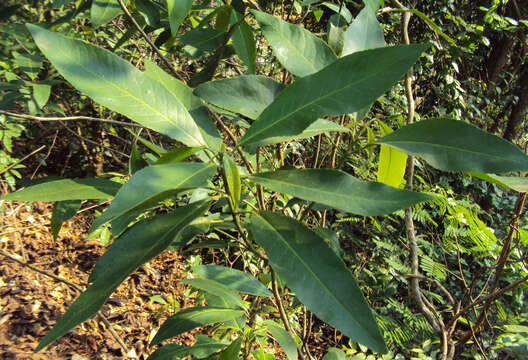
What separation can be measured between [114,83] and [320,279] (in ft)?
1.07

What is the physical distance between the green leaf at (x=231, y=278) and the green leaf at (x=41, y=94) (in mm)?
717

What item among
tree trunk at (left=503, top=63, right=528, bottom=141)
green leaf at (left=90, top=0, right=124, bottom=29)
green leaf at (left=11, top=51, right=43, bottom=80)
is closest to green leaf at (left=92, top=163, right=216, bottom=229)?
green leaf at (left=90, top=0, right=124, bottom=29)

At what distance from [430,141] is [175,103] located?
1.09 ft

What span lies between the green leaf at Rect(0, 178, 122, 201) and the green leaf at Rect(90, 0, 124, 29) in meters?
0.34

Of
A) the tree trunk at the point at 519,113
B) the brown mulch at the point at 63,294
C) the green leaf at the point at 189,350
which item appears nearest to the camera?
the green leaf at the point at 189,350

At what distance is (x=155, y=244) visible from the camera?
15.9 inches

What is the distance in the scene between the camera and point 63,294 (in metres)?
2.27

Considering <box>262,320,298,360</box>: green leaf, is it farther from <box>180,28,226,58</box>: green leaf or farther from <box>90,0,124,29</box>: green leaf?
<box>90,0,124,29</box>: green leaf

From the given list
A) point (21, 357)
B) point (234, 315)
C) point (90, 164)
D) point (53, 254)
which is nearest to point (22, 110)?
point (90, 164)

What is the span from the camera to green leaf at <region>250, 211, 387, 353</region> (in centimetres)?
35

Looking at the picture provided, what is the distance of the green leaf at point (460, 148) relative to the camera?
417mm

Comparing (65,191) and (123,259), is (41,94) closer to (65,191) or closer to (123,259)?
(65,191)

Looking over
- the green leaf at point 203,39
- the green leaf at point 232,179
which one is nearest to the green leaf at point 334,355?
the green leaf at point 232,179

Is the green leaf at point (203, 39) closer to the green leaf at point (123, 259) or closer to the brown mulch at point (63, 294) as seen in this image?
the green leaf at point (123, 259)
